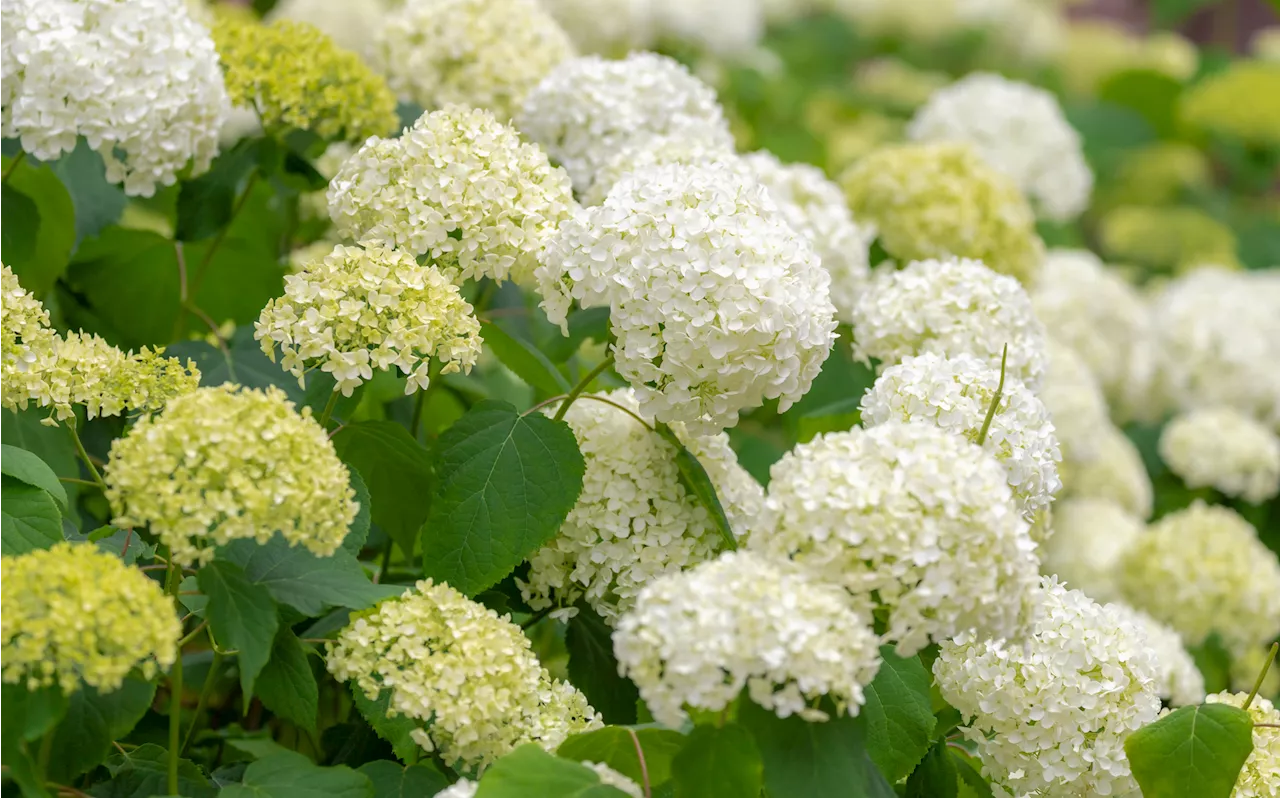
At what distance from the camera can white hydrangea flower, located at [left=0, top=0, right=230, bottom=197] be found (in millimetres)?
1657

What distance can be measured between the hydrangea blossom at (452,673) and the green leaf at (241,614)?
0.13 metres

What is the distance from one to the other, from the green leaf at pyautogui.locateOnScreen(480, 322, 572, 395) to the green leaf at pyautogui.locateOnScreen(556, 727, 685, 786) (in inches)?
20.6

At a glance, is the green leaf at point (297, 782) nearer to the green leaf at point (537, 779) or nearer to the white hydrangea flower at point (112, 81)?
the green leaf at point (537, 779)

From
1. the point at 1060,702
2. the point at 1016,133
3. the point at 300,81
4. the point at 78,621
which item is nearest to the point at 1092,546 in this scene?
the point at 1016,133

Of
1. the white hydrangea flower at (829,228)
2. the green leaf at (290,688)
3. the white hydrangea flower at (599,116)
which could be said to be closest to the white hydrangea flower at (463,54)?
the white hydrangea flower at (599,116)

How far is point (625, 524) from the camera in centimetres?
155

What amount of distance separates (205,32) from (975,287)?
108 cm

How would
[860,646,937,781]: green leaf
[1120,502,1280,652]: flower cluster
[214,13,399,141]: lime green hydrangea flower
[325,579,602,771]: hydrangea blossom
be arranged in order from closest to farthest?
[325,579,602,771]: hydrangea blossom < [860,646,937,781]: green leaf < [214,13,399,141]: lime green hydrangea flower < [1120,502,1280,652]: flower cluster

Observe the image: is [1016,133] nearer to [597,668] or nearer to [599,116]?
[599,116]

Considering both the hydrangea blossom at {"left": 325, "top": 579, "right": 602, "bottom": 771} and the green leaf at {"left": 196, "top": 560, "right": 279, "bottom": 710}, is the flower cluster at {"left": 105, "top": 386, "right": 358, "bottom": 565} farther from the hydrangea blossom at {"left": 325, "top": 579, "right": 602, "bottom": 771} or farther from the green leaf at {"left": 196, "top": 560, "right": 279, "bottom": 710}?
the hydrangea blossom at {"left": 325, "top": 579, "right": 602, "bottom": 771}

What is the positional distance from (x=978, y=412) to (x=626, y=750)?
1.83ft

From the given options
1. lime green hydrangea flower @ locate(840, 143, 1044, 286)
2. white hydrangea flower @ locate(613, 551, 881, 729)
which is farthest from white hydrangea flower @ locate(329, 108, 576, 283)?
lime green hydrangea flower @ locate(840, 143, 1044, 286)

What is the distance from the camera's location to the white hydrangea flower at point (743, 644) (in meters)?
1.12

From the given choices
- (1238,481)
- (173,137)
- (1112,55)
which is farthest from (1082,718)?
(1112,55)
